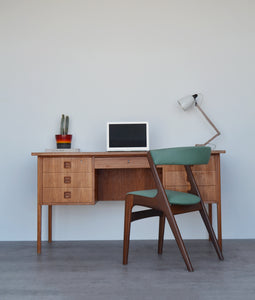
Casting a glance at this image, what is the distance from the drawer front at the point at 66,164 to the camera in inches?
97.6

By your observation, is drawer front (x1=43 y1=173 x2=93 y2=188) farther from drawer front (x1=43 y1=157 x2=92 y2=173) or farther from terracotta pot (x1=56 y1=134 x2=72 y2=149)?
terracotta pot (x1=56 y1=134 x2=72 y2=149)

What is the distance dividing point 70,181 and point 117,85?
1079 millimetres

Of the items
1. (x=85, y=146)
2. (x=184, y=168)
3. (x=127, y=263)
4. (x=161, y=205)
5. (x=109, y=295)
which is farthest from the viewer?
(x=85, y=146)

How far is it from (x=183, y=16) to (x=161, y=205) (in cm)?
197

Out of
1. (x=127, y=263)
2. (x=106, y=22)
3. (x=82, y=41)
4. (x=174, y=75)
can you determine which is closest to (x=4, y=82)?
(x=82, y=41)

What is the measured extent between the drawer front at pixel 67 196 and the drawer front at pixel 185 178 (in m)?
0.65

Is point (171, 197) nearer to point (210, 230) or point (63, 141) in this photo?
point (210, 230)

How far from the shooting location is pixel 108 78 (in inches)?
117

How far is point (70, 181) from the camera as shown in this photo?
247 centimetres

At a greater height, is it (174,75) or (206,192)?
(174,75)

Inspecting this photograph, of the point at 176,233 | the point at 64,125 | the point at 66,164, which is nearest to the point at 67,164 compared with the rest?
the point at 66,164

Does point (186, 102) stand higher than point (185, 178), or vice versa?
point (186, 102)

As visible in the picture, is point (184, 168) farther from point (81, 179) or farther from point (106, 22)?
point (106, 22)

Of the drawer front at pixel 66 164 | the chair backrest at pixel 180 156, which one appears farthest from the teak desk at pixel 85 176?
the chair backrest at pixel 180 156
